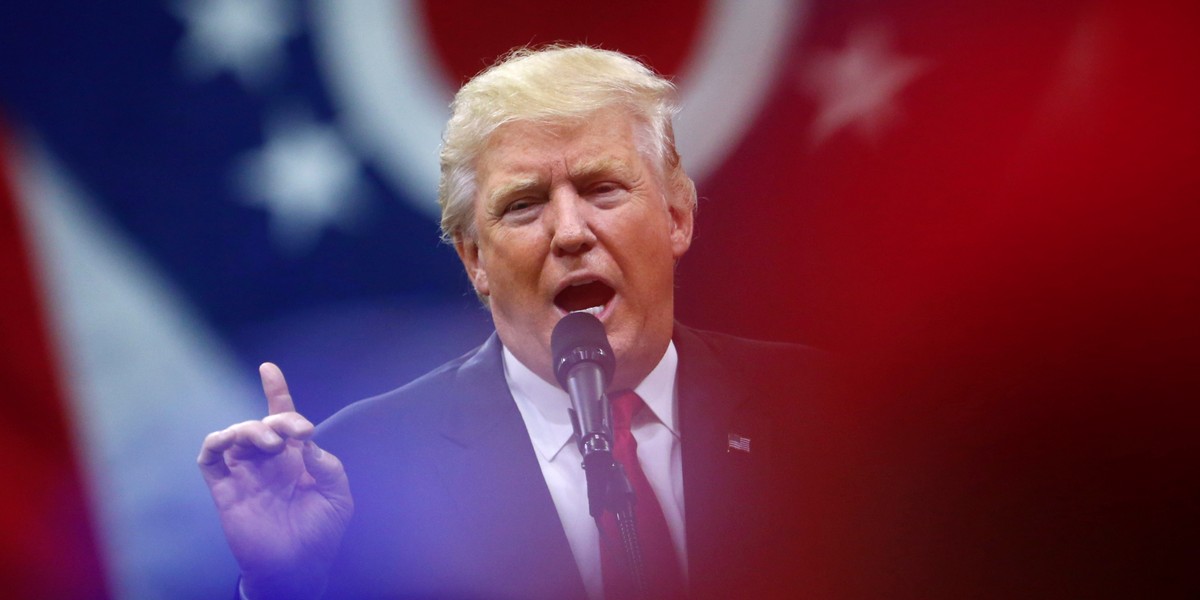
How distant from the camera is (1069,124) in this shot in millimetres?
2400

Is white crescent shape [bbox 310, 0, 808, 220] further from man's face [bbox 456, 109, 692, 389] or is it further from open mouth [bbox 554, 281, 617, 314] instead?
Answer: open mouth [bbox 554, 281, 617, 314]

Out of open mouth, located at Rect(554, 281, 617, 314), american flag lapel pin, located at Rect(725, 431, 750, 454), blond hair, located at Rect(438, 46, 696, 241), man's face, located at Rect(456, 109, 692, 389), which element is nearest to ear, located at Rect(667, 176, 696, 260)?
blond hair, located at Rect(438, 46, 696, 241)

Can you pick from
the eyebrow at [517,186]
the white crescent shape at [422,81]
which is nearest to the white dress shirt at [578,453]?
the eyebrow at [517,186]

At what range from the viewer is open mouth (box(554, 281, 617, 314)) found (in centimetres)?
200

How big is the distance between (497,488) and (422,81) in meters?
0.96

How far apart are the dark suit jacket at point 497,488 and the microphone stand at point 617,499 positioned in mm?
685

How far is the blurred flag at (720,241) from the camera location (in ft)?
7.55

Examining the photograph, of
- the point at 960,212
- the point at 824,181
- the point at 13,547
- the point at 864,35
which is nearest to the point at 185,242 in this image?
the point at 13,547

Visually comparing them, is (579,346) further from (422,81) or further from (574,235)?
(422,81)

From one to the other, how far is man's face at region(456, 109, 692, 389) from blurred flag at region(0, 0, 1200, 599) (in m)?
0.29

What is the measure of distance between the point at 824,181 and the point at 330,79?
3.92 ft

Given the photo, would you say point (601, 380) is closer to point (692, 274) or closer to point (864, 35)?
point (692, 274)

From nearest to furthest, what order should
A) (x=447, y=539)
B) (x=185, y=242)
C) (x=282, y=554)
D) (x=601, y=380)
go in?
1. (x=601, y=380)
2. (x=282, y=554)
3. (x=447, y=539)
4. (x=185, y=242)

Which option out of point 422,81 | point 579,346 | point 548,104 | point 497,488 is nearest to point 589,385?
point 579,346
